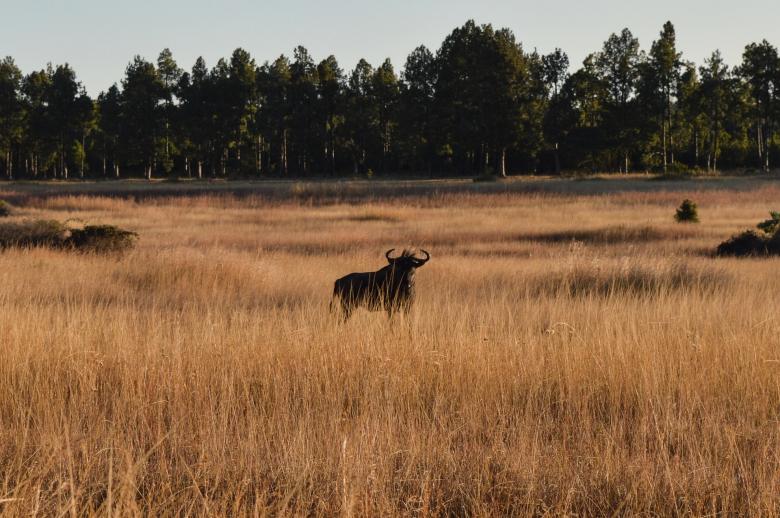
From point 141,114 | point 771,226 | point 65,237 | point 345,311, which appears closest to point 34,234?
point 65,237

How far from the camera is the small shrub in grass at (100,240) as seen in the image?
670 inches

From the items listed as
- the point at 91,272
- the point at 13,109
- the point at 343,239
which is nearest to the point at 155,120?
the point at 13,109

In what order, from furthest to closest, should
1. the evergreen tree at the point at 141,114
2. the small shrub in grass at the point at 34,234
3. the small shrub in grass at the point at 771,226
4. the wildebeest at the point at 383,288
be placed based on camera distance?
the evergreen tree at the point at 141,114 < the small shrub in grass at the point at 771,226 < the small shrub in grass at the point at 34,234 < the wildebeest at the point at 383,288

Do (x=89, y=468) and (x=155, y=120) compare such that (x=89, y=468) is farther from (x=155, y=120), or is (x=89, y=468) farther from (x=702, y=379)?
(x=155, y=120)

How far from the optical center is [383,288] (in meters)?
7.99

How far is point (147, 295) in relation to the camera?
11.8m

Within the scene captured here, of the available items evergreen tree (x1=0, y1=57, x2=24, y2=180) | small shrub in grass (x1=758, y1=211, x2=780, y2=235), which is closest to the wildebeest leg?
small shrub in grass (x1=758, y1=211, x2=780, y2=235)

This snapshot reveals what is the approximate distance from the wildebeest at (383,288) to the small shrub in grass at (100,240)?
10.3 metres

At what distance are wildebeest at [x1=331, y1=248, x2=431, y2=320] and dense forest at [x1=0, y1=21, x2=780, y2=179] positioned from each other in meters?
54.4

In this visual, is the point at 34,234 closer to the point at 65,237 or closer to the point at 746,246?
the point at 65,237

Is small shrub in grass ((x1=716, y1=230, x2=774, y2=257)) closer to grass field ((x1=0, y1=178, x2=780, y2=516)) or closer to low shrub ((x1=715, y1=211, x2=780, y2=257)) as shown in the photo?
low shrub ((x1=715, y1=211, x2=780, y2=257))

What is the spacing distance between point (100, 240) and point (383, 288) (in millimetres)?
11332

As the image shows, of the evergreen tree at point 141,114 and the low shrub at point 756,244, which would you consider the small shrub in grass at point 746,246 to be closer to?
the low shrub at point 756,244

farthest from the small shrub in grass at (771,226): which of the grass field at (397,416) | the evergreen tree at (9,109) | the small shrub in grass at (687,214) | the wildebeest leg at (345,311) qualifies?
the evergreen tree at (9,109)
